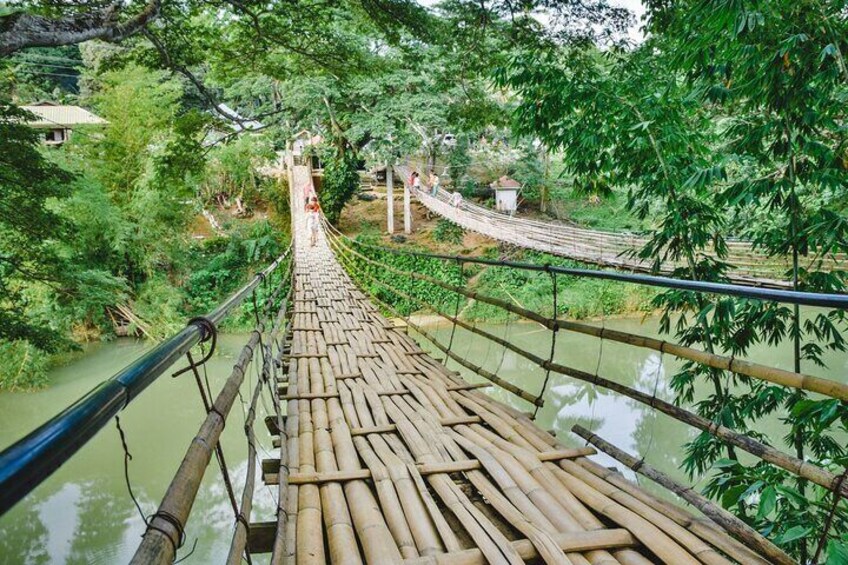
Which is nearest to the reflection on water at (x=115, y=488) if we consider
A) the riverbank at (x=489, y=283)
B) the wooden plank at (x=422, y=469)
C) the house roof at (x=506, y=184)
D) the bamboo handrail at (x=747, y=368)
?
the wooden plank at (x=422, y=469)

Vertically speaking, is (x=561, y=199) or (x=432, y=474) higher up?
(x=561, y=199)

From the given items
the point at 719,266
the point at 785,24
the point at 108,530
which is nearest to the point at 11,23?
the point at 785,24

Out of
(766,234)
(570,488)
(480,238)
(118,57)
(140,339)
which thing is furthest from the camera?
(480,238)

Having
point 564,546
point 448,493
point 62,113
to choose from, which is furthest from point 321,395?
point 62,113

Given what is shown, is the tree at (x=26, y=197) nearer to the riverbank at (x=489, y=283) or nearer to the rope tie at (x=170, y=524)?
the rope tie at (x=170, y=524)

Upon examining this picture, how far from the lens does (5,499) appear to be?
296mm

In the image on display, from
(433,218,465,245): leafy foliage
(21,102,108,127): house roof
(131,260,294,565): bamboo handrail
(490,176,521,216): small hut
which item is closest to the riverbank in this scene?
(433,218,465,245): leafy foliage

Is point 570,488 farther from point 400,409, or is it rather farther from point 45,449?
point 45,449

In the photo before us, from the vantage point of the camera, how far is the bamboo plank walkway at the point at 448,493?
0.87 meters

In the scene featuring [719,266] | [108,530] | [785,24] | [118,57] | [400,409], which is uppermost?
[118,57]

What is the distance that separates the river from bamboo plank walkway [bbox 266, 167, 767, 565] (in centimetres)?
130

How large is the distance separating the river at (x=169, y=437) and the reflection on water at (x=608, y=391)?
0.06 ft

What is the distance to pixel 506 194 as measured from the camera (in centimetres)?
1152

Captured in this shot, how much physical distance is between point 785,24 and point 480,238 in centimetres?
945
